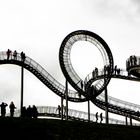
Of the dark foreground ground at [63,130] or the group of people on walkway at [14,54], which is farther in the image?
the group of people on walkway at [14,54]

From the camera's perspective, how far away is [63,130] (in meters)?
34.4

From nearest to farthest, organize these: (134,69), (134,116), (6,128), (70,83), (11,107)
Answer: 1. (6,128)
2. (11,107)
3. (70,83)
4. (134,69)
5. (134,116)

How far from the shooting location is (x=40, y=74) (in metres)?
52.2

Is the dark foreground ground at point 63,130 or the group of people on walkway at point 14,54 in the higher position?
the group of people on walkway at point 14,54

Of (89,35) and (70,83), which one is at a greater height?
(89,35)

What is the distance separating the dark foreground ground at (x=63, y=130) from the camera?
32.4 metres

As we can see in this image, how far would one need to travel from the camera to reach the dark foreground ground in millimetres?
32375

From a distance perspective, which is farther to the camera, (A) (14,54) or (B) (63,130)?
(A) (14,54)

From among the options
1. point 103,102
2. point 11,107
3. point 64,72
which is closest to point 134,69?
point 103,102

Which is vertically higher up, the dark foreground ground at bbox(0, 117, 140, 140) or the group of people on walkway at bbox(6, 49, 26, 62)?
the group of people on walkway at bbox(6, 49, 26, 62)

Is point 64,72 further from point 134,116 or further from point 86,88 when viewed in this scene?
point 134,116

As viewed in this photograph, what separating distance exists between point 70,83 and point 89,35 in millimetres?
5609

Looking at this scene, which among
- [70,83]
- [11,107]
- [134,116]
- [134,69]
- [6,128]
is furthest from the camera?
[134,116]

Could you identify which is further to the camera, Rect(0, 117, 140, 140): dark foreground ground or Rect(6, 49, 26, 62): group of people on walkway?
Rect(6, 49, 26, 62): group of people on walkway
